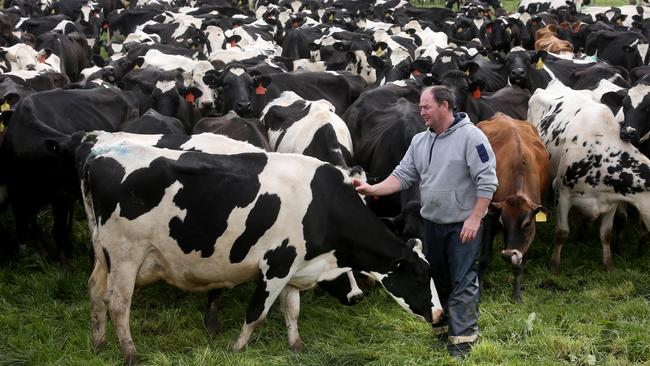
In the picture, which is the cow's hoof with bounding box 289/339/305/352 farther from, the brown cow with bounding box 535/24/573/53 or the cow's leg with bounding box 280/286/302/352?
the brown cow with bounding box 535/24/573/53

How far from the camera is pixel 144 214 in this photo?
5520 mm

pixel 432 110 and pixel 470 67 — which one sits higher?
pixel 432 110

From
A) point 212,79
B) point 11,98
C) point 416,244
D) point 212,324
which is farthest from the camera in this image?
point 212,79

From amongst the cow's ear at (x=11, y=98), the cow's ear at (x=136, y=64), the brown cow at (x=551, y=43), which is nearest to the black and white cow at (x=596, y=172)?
the cow's ear at (x=11, y=98)

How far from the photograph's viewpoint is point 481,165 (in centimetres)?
565

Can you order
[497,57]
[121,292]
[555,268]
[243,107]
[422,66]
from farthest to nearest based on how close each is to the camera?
[497,57]
[422,66]
[243,107]
[555,268]
[121,292]

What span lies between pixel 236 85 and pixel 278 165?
5.47 m

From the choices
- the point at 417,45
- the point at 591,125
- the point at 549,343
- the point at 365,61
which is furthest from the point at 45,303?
the point at 417,45

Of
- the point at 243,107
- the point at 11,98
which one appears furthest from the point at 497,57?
the point at 11,98

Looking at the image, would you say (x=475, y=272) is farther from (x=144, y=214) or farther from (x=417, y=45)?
(x=417, y=45)

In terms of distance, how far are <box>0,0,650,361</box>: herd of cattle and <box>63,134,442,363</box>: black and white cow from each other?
0.03 feet

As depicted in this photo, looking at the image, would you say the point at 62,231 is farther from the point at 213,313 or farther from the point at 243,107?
the point at 243,107

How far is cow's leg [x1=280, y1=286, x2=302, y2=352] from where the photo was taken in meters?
6.20

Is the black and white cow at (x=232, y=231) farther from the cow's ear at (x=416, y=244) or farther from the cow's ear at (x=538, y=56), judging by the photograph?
the cow's ear at (x=538, y=56)
